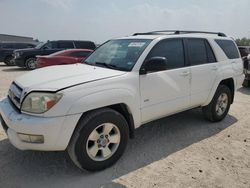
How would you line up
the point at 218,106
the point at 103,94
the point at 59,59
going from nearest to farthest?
1. the point at 103,94
2. the point at 218,106
3. the point at 59,59

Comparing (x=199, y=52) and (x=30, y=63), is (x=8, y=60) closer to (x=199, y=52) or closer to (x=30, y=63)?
(x=30, y=63)

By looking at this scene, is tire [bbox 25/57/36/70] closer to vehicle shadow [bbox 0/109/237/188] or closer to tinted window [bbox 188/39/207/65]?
vehicle shadow [bbox 0/109/237/188]

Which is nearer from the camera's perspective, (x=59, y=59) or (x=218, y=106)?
(x=218, y=106)

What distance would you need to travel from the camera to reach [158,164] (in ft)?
12.0

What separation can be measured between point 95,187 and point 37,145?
83 centimetres

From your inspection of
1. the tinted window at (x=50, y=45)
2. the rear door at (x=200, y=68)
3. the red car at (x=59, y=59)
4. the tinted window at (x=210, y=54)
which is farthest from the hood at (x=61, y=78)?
the tinted window at (x=50, y=45)

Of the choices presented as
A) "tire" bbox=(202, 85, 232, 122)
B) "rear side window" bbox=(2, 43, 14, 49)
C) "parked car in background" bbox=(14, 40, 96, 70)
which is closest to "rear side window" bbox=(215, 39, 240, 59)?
"tire" bbox=(202, 85, 232, 122)

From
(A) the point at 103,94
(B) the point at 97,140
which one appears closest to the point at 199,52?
(A) the point at 103,94

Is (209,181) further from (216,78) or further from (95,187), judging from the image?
(216,78)

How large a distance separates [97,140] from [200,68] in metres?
2.33

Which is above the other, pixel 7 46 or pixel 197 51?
pixel 197 51

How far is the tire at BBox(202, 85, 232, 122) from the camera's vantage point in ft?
16.9

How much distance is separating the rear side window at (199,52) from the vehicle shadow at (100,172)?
1.28 meters

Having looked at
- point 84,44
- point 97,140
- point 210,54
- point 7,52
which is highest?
point 210,54
